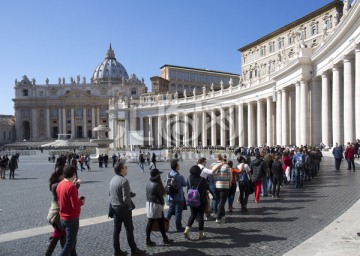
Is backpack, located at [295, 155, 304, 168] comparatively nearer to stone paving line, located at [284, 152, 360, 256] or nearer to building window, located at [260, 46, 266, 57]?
stone paving line, located at [284, 152, 360, 256]

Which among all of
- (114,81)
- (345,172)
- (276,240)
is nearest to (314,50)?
(345,172)

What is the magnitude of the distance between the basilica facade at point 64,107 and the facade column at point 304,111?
10585cm

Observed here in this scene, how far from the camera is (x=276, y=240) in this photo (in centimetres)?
825

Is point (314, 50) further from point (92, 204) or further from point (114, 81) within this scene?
point (114, 81)

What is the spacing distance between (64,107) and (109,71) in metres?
38.6

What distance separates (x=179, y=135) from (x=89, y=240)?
7341cm

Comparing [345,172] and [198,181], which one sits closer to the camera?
[198,181]

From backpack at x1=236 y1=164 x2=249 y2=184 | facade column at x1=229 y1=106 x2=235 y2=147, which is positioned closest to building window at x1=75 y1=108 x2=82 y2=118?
facade column at x1=229 y1=106 x2=235 y2=147

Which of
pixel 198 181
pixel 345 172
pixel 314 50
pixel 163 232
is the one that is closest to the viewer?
pixel 163 232

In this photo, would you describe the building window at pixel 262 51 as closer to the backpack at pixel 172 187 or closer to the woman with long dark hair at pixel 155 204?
the backpack at pixel 172 187

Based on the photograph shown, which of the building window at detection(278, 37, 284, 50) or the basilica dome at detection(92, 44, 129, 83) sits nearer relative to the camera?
the building window at detection(278, 37, 284, 50)

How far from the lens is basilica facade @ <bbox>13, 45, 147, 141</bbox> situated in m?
141

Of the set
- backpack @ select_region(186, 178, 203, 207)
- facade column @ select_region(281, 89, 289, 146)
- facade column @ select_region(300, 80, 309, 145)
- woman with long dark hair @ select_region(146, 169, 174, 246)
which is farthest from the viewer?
facade column @ select_region(281, 89, 289, 146)

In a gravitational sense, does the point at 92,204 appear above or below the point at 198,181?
below
